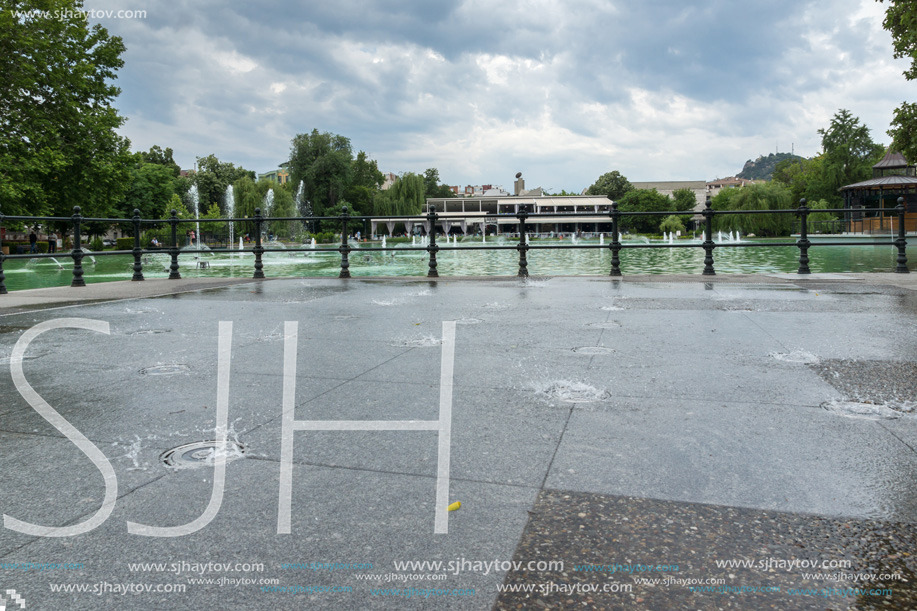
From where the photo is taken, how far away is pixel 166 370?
432cm

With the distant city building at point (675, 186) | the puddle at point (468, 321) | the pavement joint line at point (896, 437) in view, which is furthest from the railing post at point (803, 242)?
the distant city building at point (675, 186)

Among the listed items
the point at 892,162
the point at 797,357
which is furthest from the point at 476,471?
the point at 892,162

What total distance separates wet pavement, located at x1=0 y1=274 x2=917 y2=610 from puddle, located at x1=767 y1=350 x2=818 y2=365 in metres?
0.04

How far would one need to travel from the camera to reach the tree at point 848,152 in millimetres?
77250

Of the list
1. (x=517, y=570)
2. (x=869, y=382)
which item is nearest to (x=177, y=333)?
(x=517, y=570)

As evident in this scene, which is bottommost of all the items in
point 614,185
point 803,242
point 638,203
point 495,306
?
point 495,306

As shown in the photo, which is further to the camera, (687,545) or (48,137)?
(48,137)

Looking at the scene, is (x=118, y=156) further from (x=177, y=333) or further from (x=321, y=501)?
(x=321, y=501)

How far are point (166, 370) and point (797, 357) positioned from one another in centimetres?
428

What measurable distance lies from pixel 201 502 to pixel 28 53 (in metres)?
31.4

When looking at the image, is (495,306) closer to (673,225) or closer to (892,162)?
(892,162)

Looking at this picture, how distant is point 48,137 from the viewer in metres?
27.2

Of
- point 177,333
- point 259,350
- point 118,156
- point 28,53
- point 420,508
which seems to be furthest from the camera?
point 118,156

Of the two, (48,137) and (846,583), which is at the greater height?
(48,137)
